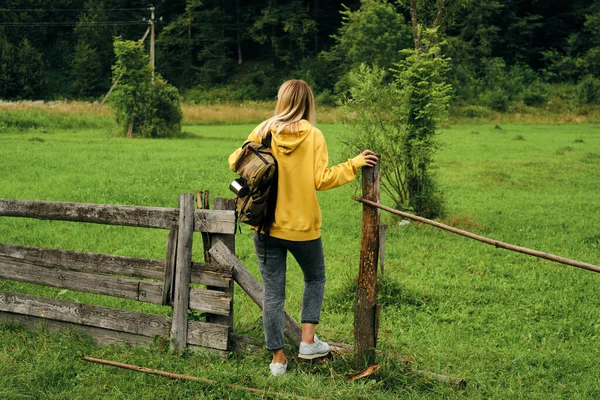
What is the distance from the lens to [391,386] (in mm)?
4926

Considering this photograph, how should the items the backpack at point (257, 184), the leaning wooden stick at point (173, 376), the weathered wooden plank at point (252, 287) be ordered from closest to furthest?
the backpack at point (257, 184) < the leaning wooden stick at point (173, 376) < the weathered wooden plank at point (252, 287)

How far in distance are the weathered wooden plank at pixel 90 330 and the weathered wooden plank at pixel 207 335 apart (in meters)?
0.43

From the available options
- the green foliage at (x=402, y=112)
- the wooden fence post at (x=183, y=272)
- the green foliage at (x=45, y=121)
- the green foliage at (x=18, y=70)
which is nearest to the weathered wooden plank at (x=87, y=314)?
the wooden fence post at (x=183, y=272)

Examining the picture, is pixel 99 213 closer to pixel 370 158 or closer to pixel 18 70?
pixel 370 158

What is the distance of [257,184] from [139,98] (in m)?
25.7

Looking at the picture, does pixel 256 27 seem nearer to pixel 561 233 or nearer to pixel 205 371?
pixel 561 233

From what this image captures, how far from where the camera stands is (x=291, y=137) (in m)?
4.68

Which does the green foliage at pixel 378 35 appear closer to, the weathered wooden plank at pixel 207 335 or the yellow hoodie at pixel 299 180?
the weathered wooden plank at pixel 207 335

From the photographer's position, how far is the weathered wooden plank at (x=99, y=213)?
550 centimetres

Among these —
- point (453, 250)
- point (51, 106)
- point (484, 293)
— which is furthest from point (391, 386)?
point (51, 106)

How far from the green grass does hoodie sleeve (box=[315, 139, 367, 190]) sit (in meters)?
1.43

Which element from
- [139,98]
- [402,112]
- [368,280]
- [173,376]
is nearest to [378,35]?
[139,98]

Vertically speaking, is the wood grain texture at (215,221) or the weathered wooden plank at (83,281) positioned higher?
the wood grain texture at (215,221)

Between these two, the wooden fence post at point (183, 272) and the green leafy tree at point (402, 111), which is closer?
the wooden fence post at point (183, 272)
